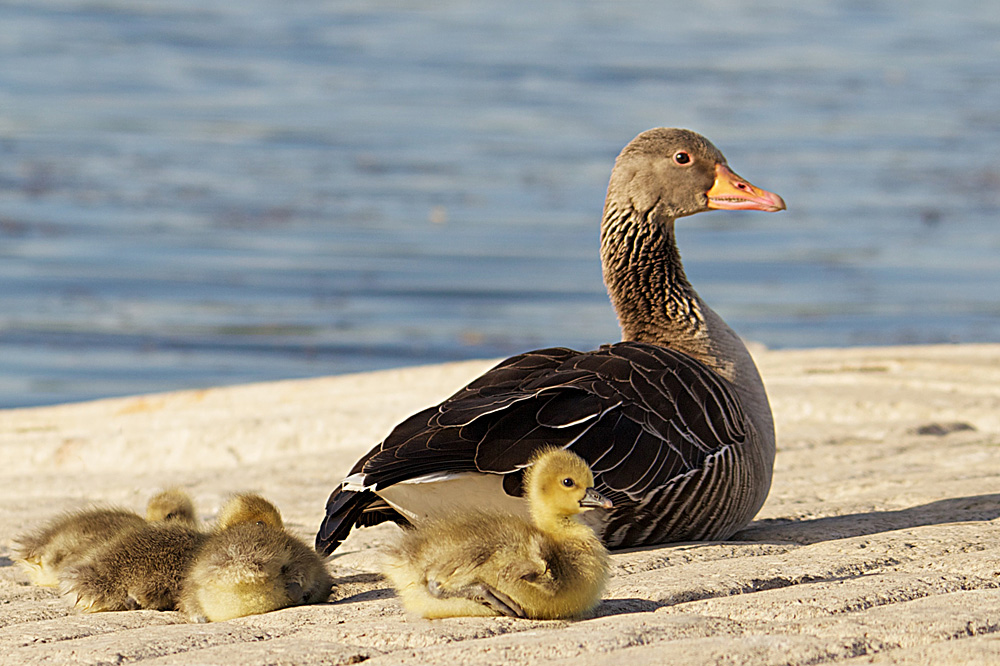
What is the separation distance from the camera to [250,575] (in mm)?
4367

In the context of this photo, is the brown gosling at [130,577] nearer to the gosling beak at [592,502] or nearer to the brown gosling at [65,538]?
the brown gosling at [65,538]

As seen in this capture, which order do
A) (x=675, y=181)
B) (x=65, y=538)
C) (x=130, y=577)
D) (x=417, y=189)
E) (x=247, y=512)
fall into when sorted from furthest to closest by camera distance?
(x=417, y=189) → (x=675, y=181) → (x=65, y=538) → (x=247, y=512) → (x=130, y=577)

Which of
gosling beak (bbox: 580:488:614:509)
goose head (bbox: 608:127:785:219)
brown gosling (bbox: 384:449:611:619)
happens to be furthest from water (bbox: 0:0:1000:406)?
gosling beak (bbox: 580:488:614:509)

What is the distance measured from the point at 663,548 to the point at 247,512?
1.56 m

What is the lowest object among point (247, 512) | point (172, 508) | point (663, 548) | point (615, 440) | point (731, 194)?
point (663, 548)

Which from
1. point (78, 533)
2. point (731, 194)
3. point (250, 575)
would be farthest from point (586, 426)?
point (731, 194)

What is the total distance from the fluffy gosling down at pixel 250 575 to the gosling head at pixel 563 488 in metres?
0.82

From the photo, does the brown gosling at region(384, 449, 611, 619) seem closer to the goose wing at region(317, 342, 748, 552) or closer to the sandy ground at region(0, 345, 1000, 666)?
the sandy ground at region(0, 345, 1000, 666)

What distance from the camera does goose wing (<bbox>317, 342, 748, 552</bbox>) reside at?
483 centimetres

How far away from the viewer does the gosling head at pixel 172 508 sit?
524 cm

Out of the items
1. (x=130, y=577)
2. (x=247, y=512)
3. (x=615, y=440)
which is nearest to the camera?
(x=130, y=577)

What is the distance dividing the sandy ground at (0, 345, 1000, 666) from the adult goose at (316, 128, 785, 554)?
0.68 feet

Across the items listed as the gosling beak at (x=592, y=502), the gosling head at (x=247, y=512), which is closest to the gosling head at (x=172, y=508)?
the gosling head at (x=247, y=512)

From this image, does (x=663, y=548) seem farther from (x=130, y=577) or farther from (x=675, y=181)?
(x=675, y=181)
